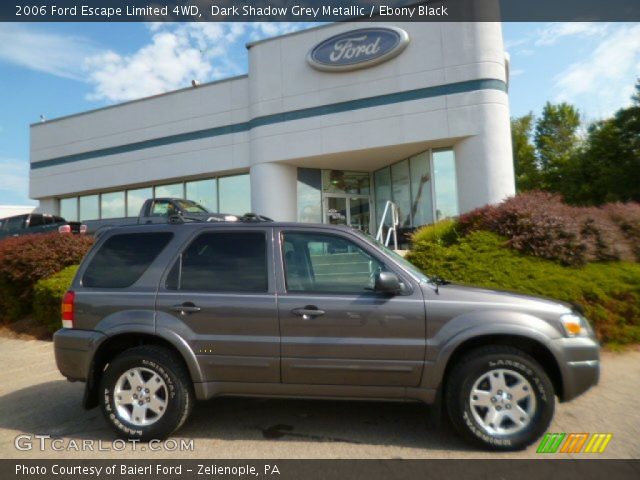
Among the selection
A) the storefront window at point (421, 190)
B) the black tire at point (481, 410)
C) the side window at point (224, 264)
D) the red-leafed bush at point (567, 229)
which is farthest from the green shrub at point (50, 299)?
the storefront window at point (421, 190)

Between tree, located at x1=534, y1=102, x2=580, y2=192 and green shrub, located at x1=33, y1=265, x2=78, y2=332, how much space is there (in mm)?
37519

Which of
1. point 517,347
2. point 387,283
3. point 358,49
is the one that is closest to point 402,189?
point 358,49

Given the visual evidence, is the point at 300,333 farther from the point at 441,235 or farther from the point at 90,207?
the point at 90,207

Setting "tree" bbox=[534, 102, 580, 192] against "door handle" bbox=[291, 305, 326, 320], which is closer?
"door handle" bbox=[291, 305, 326, 320]

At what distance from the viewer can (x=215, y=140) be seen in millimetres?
18141

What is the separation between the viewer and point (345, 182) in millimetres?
18656

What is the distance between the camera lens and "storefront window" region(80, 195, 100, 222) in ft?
70.9

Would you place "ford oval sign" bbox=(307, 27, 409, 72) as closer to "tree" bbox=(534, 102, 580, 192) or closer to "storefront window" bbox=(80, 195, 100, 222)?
"storefront window" bbox=(80, 195, 100, 222)

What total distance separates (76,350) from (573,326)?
4206mm

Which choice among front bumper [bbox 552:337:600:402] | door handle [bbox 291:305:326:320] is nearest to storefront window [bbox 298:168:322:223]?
door handle [bbox 291:305:326:320]

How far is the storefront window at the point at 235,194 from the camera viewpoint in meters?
18.2

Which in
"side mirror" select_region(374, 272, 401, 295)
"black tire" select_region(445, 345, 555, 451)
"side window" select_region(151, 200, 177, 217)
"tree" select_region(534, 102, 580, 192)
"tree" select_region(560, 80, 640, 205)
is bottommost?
"black tire" select_region(445, 345, 555, 451)

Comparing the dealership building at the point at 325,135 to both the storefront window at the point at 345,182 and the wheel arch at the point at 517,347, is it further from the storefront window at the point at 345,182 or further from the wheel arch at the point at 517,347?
the wheel arch at the point at 517,347

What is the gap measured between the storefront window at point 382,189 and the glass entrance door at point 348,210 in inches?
18.3
